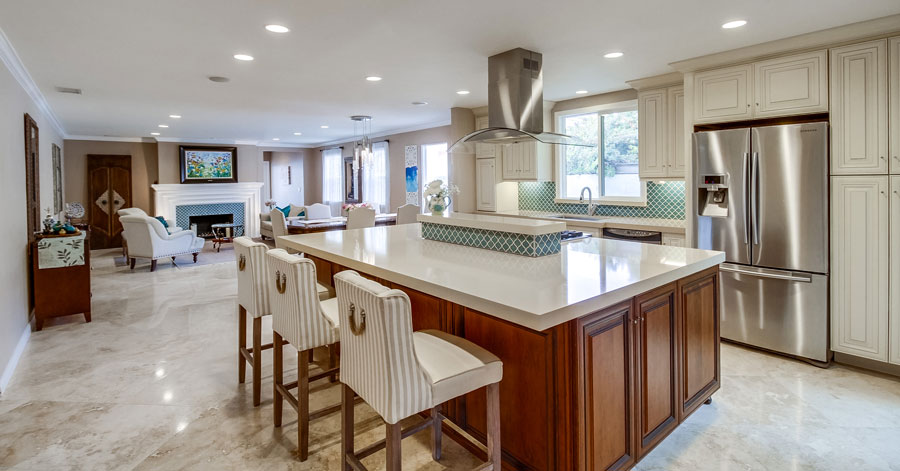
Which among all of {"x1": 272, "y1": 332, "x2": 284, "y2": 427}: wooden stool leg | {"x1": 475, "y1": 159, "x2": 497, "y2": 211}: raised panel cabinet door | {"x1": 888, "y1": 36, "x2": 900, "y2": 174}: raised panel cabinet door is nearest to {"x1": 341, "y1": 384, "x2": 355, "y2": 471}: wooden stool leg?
{"x1": 272, "y1": 332, "x2": 284, "y2": 427}: wooden stool leg

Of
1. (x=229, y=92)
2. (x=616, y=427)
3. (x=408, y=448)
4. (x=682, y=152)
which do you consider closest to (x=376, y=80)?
(x=229, y=92)

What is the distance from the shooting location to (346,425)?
6.30ft

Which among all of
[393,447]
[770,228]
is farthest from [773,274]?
[393,447]

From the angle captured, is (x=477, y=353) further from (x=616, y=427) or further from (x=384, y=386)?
(x=616, y=427)

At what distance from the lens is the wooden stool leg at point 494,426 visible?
1769 mm

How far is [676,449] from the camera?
2.32 meters

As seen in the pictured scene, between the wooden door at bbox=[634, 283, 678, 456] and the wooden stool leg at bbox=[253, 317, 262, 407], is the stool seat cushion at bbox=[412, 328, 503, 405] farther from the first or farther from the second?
the wooden stool leg at bbox=[253, 317, 262, 407]

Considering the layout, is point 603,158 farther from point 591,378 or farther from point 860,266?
point 591,378

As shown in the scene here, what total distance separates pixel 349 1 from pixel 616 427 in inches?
101

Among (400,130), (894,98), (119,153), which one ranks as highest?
(400,130)

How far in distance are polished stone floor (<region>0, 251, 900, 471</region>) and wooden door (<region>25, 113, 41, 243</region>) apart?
1338 millimetres

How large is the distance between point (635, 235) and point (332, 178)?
8623 mm

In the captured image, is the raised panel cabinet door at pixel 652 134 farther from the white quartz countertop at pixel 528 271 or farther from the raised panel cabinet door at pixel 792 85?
the white quartz countertop at pixel 528 271

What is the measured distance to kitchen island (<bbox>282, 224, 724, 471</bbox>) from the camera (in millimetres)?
1729
